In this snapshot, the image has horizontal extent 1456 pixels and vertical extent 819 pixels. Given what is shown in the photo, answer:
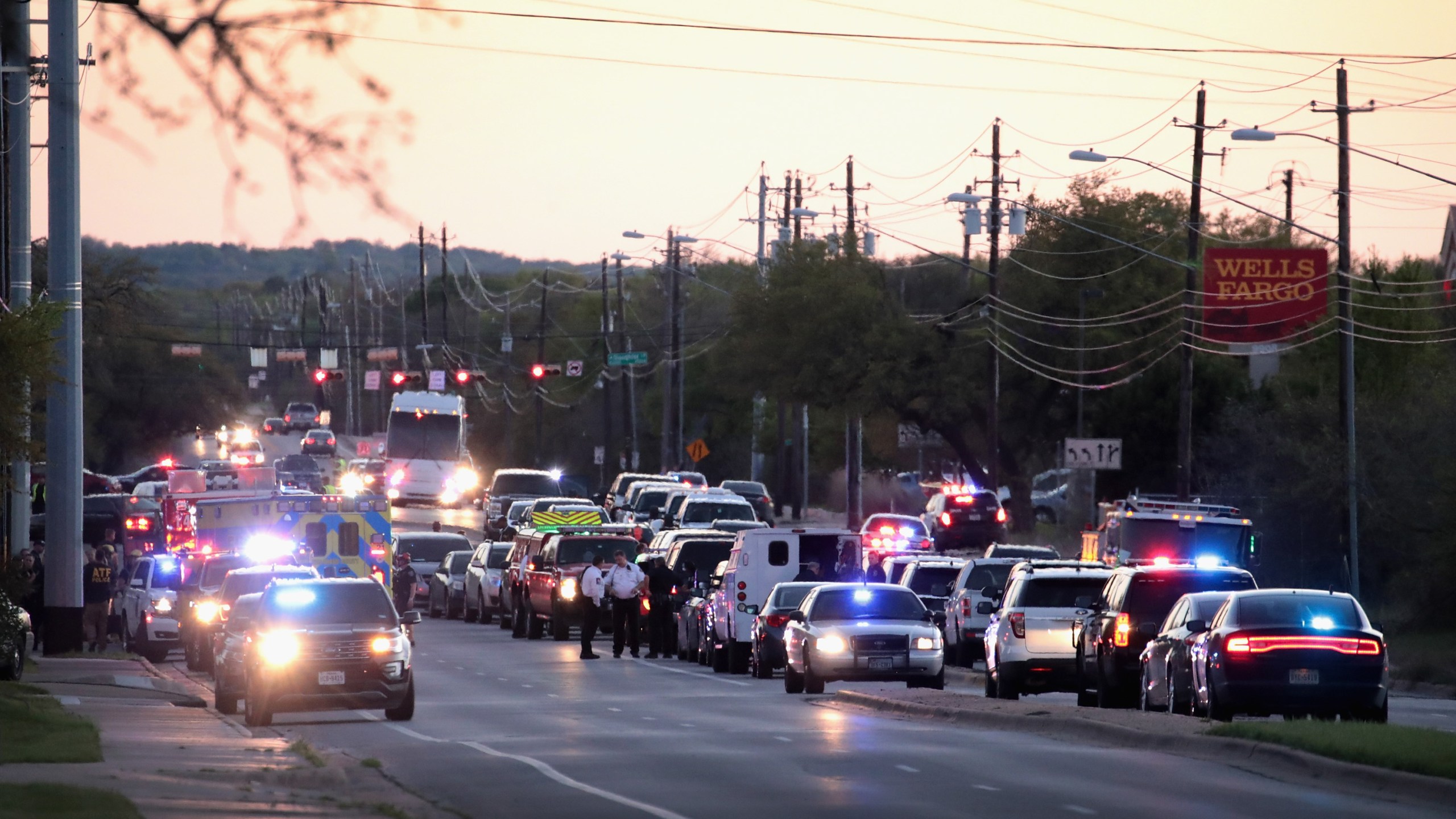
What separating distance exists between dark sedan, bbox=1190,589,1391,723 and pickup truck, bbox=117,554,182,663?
65.2 ft

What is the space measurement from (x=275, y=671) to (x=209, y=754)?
3.97m

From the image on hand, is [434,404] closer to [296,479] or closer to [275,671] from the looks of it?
[296,479]

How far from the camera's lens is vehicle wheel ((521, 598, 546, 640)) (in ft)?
125

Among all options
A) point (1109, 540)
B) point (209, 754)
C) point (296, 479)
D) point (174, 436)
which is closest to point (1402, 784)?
point (209, 754)

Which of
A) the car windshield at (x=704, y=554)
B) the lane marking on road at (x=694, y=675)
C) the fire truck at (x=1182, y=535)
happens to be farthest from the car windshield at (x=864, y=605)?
the fire truck at (x=1182, y=535)

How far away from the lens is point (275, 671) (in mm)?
20953

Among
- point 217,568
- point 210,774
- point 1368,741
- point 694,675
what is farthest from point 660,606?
point 1368,741

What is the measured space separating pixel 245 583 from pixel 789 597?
7537mm

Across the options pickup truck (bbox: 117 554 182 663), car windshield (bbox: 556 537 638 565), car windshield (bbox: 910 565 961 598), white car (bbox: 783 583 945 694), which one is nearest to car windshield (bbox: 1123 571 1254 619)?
white car (bbox: 783 583 945 694)

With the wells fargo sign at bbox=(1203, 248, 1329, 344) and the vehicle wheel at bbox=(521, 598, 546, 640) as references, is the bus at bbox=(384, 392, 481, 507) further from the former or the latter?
the vehicle wheel at bbox=(521, 598, 546, 640)

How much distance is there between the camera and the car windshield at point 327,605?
21.4 m

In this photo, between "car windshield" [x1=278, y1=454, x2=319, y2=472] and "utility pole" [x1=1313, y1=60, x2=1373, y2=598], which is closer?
"utility pole" [x1=1313, y1=60, x2=1373, y2=598]

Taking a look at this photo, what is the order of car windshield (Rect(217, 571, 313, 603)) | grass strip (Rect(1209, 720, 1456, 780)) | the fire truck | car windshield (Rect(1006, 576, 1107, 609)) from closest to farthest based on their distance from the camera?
grass strip (Rect(1209, 720, 1456, 780)) < car windshield (Rect(1006, 576, 1107, 609)) < car windshield (Rect(217, 571, 313, 603)) < the fire truck

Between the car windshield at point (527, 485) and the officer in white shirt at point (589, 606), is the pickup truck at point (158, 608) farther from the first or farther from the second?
the car windshield at point (527, 485)
